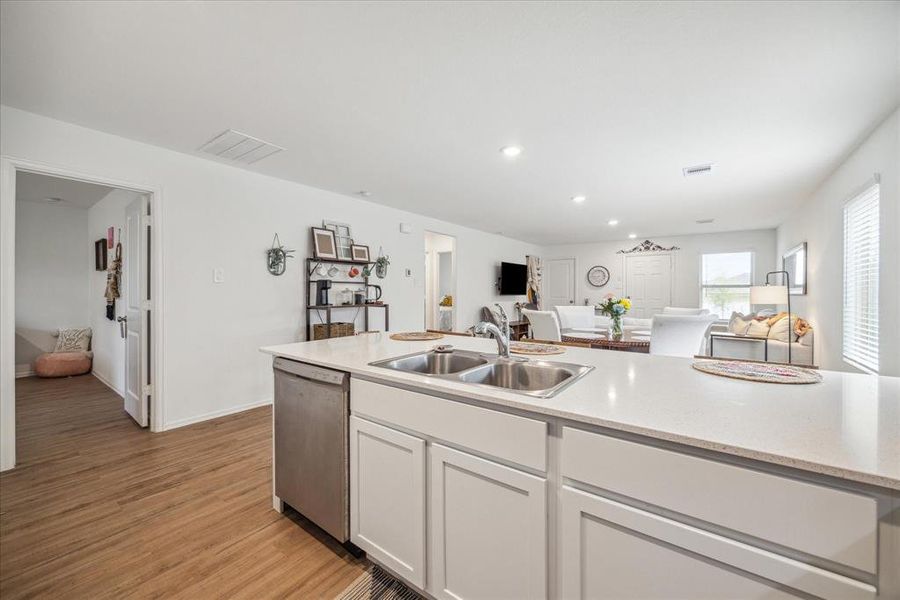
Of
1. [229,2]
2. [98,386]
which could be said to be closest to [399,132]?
[229,2]

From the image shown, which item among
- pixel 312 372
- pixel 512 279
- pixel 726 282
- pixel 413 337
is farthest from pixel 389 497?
pixel 726 282

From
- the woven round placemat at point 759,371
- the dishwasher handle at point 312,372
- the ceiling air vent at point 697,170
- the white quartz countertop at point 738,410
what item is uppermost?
the ceiling air vent at point 697,170

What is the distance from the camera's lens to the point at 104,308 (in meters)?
4.64

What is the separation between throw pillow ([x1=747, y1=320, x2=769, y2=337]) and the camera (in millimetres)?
4531

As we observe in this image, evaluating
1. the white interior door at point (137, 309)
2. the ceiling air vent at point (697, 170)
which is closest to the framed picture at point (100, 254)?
the white interior door at point (137, 309)

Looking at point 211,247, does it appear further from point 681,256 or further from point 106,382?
point 681,256

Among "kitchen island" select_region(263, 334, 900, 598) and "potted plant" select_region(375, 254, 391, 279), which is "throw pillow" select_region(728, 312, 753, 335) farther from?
"potted plant" select_region(375, 254, 391, 279)

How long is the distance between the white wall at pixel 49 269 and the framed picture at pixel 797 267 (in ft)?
31.1

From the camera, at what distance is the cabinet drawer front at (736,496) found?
2.25 feet

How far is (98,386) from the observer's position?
14.3 feet

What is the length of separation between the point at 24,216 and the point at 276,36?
19.1ft

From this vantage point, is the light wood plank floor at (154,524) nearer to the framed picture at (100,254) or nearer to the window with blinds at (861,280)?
the framed picture at (100,254)

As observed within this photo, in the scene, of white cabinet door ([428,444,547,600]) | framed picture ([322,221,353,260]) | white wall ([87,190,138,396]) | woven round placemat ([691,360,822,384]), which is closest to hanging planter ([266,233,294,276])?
framed picture ([322,221,353,260])

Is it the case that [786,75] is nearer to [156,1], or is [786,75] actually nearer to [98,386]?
[156,1]
